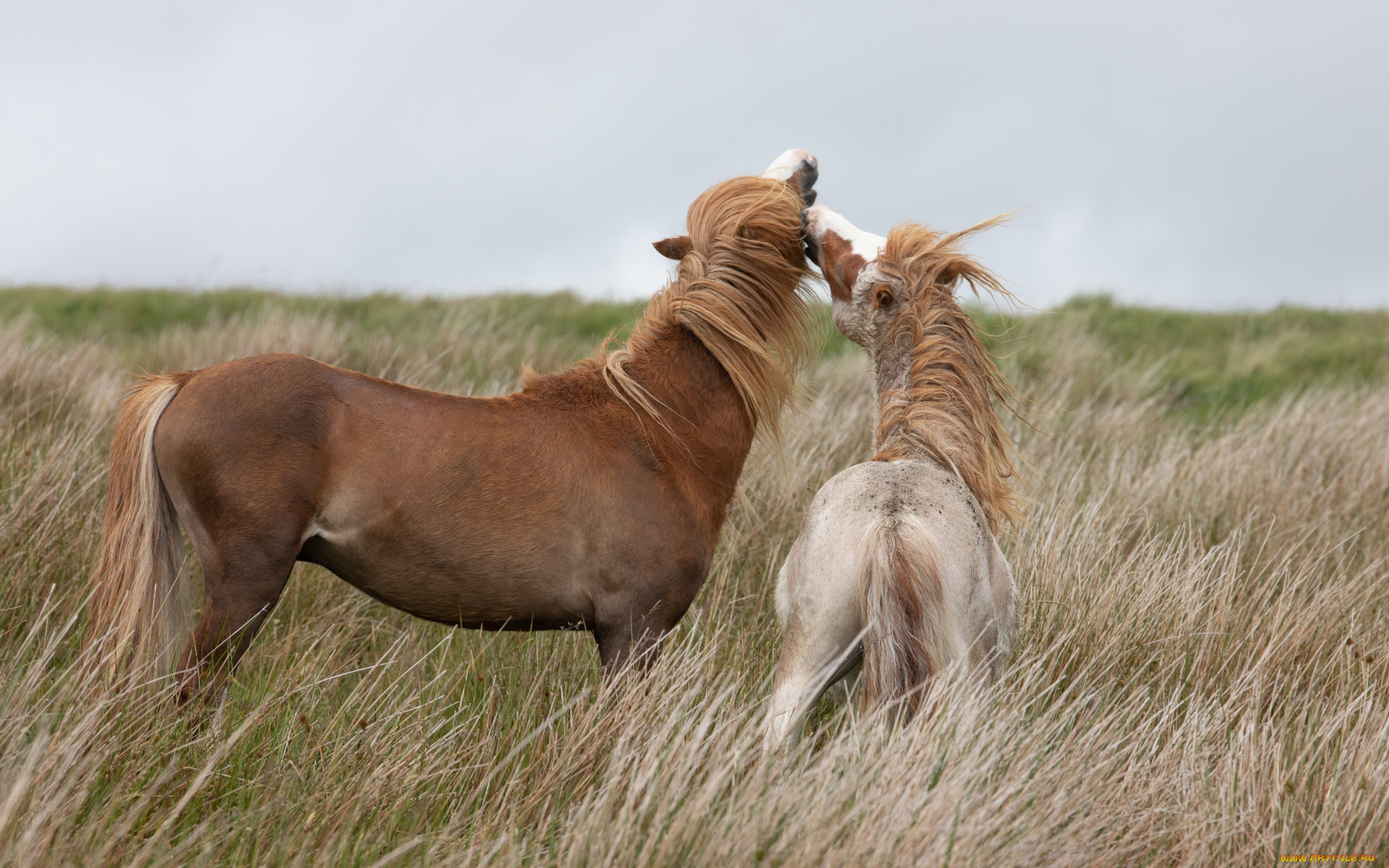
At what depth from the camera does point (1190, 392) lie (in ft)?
32.9

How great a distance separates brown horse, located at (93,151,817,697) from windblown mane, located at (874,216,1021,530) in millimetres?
432

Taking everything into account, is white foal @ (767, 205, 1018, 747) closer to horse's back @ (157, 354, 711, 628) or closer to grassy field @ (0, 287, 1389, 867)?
grassy field @ (0, 287, 1389, 867)

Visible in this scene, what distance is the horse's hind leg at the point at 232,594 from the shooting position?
2.32 meters

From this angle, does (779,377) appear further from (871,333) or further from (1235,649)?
(1235,649)

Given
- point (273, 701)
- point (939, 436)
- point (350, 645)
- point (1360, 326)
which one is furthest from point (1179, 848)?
point (1360, 326)

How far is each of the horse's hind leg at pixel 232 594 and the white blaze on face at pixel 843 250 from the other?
5.25 ft

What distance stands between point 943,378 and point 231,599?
6.16ft

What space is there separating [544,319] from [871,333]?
9.27 m

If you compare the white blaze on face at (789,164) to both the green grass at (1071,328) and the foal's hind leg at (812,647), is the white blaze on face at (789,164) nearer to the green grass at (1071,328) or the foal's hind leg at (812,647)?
the foal's hind leg at (812,647)

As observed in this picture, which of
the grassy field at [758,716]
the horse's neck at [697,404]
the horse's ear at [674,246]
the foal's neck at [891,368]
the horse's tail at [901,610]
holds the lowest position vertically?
the grassy field at [758,716]

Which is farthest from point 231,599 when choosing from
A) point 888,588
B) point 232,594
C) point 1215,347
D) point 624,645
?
point 1215,347

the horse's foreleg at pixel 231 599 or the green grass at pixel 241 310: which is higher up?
the green grass at pixel 241 310

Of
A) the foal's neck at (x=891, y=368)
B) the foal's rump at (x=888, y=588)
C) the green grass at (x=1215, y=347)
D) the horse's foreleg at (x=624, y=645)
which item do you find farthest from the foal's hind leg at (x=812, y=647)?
the green grass at (x=1215, y=347)

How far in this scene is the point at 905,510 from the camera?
2188 millimetres
